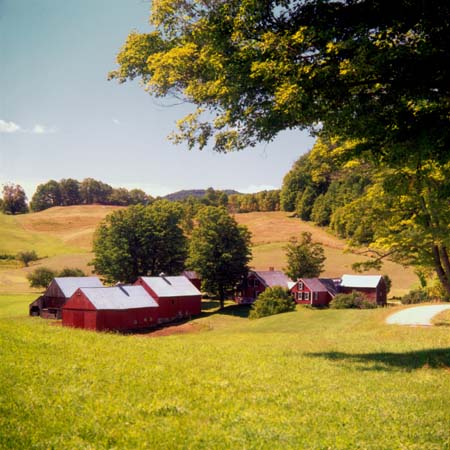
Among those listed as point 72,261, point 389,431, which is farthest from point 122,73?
point 72,261

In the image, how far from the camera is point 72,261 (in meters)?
99.0

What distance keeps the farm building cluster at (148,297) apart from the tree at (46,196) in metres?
103

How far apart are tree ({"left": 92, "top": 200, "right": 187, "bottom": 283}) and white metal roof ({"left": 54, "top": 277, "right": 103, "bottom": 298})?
8419 mm

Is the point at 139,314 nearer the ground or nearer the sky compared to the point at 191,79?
nearer the ground

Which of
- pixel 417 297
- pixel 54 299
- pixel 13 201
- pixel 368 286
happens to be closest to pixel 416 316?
pixel 417 297

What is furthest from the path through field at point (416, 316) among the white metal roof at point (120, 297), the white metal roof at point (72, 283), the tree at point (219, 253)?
the white metal roof at point (72, 283)

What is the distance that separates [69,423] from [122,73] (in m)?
14.2

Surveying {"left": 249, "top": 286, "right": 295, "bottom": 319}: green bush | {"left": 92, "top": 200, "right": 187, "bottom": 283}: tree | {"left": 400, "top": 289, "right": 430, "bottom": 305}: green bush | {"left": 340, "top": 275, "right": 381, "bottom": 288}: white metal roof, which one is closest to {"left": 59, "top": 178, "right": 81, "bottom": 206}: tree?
{"left": 92, "top": 200, "right": 187, "bottom": 283}: tree

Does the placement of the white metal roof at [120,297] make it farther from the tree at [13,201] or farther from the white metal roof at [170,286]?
the tree at [13,201]

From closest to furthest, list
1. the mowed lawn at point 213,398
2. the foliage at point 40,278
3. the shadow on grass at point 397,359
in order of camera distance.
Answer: the mowed lawn at point 213,398 < the shadow on grass at point 397,359 < the foliage at point 40,278

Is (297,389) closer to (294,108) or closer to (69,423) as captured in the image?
(69,423)

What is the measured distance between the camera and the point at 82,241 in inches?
4796

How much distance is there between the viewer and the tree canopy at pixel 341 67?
11.6m

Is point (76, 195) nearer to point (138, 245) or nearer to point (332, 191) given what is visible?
point (332, 191)
